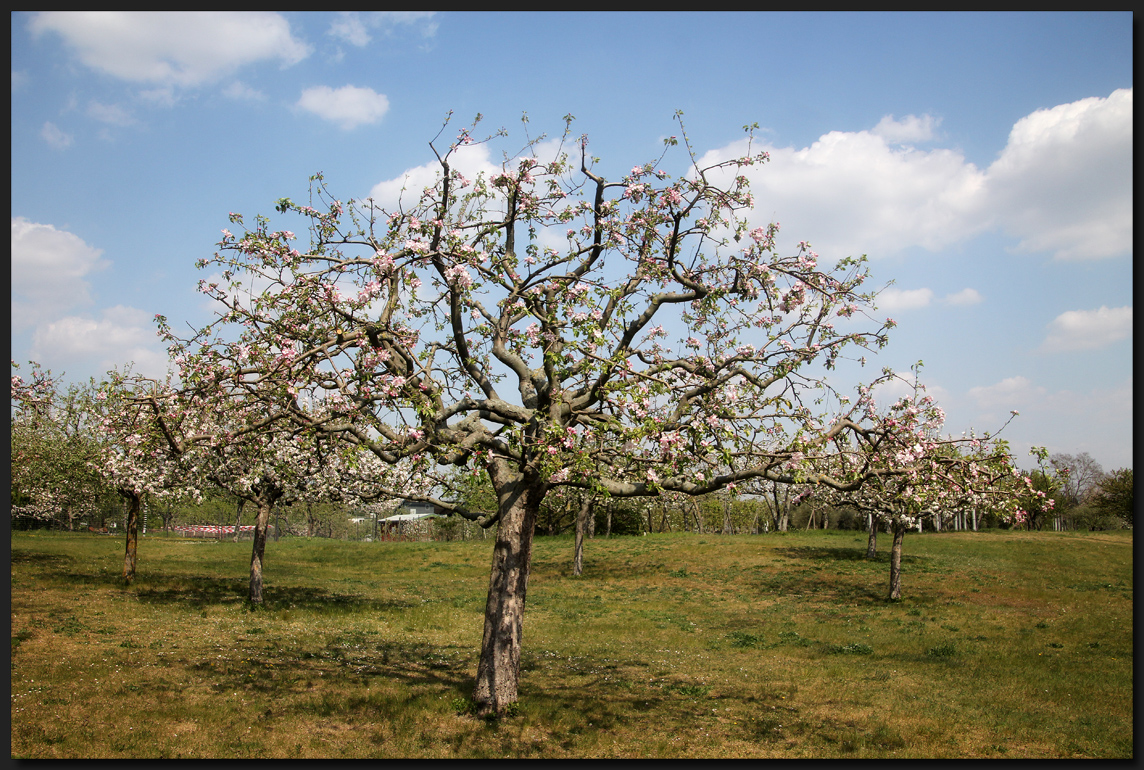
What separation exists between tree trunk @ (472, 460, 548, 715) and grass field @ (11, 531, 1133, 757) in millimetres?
547

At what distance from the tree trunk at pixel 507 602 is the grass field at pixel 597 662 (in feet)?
1.79

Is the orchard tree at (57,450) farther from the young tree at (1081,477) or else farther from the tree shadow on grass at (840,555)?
the young tree at (1081,477)

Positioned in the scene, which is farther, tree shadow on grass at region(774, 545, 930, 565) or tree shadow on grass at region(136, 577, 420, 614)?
tree shadow on grass at region(774, 545, 930, 565)

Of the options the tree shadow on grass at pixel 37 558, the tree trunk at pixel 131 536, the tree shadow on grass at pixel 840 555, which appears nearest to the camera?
the tree trunk at pixel 131 536

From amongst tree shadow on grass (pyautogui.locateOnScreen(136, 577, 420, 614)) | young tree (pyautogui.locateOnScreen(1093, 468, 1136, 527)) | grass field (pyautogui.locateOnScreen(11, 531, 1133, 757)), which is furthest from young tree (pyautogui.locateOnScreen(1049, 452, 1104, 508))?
tree shadow on grass (pyautogui.locateOnScreen(136, 577, 420, 614))

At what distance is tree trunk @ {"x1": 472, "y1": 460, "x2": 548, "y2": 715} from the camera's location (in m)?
12.7

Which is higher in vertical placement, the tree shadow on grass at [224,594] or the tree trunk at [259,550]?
Result: the tree trunk at [259,550]

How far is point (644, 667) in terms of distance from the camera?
17.9 m

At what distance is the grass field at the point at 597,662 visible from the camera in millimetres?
11555

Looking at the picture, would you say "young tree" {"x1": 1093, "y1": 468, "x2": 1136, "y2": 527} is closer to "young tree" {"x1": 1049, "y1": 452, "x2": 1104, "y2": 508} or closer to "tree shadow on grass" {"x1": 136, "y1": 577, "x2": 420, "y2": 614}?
"young tree" {"x1": 1049, "y1": 452, "x2": 1104, "y2": 508}

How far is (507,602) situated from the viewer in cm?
1280

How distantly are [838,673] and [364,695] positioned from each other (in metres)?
11.6

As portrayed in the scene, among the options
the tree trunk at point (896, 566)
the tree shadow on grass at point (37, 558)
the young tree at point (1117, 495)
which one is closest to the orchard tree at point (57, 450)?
the tree shadow on grass at point (37, 558)

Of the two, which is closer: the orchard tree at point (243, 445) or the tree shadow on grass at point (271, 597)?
the orchard tree at point (243, 445)
